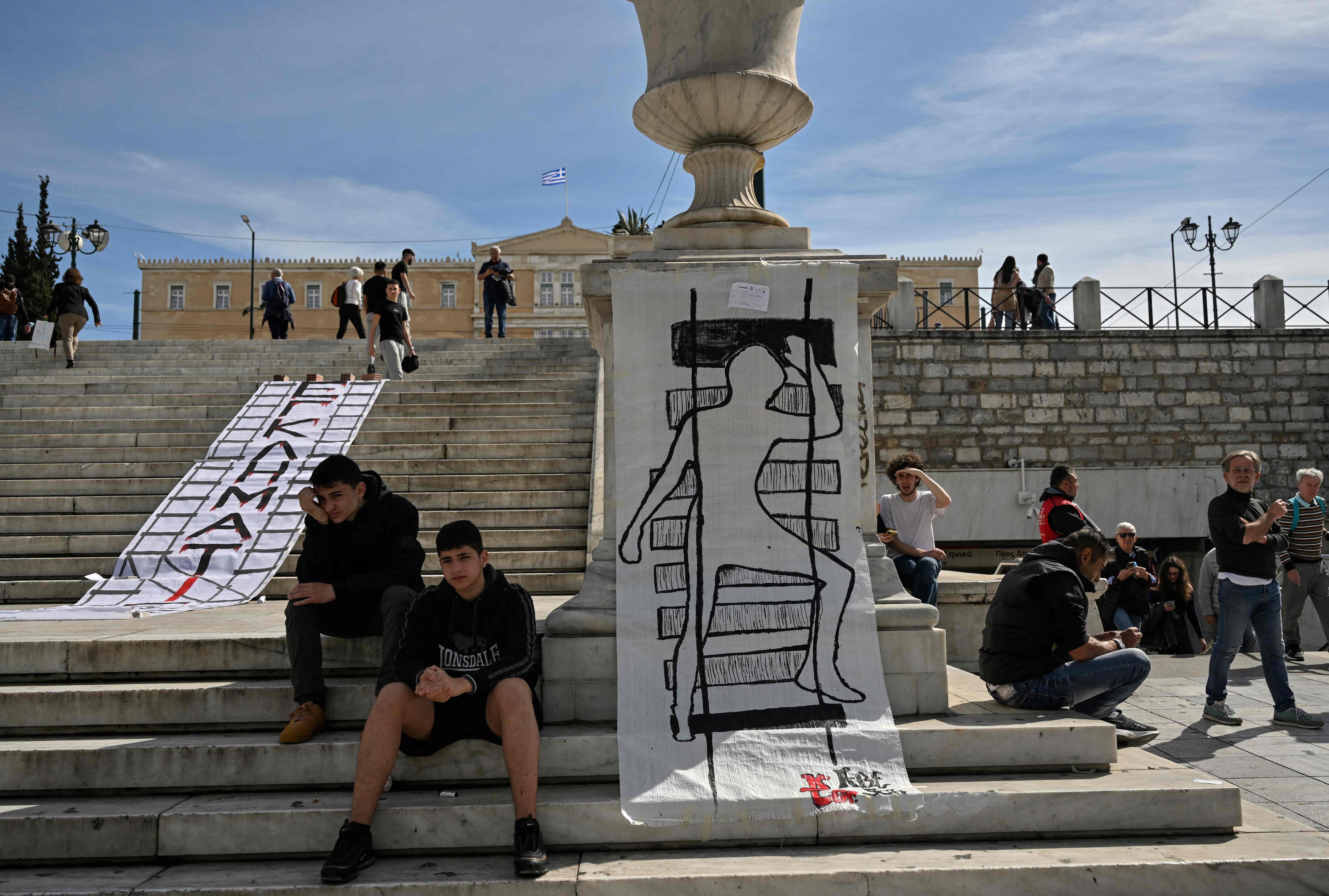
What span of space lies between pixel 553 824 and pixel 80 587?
5041 millimetres

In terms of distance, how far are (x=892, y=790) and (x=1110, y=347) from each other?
1537 cm

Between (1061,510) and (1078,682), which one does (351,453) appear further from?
(1078,682)

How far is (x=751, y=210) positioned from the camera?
186 inches

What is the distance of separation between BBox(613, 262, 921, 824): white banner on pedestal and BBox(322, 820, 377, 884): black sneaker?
3.08ft

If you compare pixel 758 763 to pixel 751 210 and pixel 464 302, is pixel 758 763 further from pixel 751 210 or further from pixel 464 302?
pixel 464 302

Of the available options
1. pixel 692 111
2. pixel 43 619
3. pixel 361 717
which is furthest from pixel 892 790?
pixel 43 619

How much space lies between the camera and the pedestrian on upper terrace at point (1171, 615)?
8.34m

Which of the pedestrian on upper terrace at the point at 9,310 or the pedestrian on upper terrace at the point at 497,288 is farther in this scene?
the pedestrian on upper terrace at the point at 9,310

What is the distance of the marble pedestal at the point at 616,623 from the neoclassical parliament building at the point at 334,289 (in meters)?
48.6

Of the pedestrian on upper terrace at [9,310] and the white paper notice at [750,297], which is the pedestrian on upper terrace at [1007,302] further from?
the pedestrian on upper terrace at [9,310]

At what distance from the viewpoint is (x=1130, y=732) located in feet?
15.6

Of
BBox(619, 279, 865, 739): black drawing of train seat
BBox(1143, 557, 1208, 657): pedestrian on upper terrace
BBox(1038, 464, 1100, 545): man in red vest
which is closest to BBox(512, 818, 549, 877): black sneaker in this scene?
BBox(619, 279, 865, 739): black drawing of train seat

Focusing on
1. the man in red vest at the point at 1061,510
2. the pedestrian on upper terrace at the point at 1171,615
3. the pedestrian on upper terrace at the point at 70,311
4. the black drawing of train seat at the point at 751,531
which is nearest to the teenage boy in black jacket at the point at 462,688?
the black drawing of train seat at the point at 751,531

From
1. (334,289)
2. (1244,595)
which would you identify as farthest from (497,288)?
(334,289)
